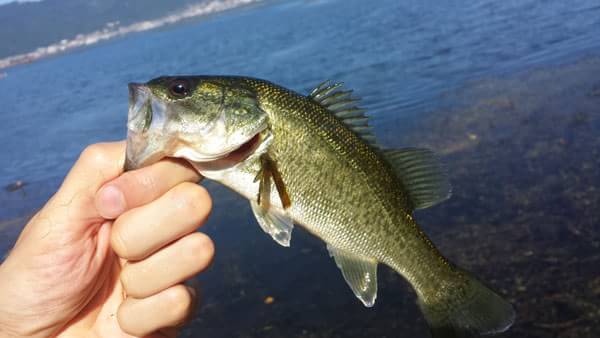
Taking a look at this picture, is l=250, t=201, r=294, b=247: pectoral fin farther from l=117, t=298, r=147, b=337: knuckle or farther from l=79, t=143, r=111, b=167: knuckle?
l=117, t=298, r=147, b=337: knuckle

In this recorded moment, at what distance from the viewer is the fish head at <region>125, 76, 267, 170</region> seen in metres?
2.66

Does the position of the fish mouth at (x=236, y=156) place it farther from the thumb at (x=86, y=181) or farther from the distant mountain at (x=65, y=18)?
the distant mountain at (x=65, y=18)

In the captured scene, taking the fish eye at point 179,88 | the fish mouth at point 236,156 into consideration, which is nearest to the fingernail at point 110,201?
the fish mouth at point 236,156

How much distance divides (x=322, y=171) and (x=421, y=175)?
29.3 inches

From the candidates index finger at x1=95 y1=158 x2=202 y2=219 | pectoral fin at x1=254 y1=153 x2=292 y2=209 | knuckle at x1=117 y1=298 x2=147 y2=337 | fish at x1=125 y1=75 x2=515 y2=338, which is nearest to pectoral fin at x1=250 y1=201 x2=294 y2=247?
fish at x1=125 y1=75 x2=515 y2=338

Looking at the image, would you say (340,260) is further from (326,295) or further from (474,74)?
(474,74)

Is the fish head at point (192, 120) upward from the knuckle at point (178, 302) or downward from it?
upward

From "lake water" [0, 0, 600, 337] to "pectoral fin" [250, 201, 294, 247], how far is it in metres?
4.33

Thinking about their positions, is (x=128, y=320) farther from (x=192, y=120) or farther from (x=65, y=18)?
(x=65, y=18)

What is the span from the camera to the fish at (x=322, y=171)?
281cm

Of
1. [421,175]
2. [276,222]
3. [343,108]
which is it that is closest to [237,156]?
[276,222]

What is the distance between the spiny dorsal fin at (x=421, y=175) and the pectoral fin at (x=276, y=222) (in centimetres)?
82

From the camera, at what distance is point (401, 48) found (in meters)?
25.4

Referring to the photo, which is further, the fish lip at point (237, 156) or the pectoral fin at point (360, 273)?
the pectoral fin at point (360, 273)
